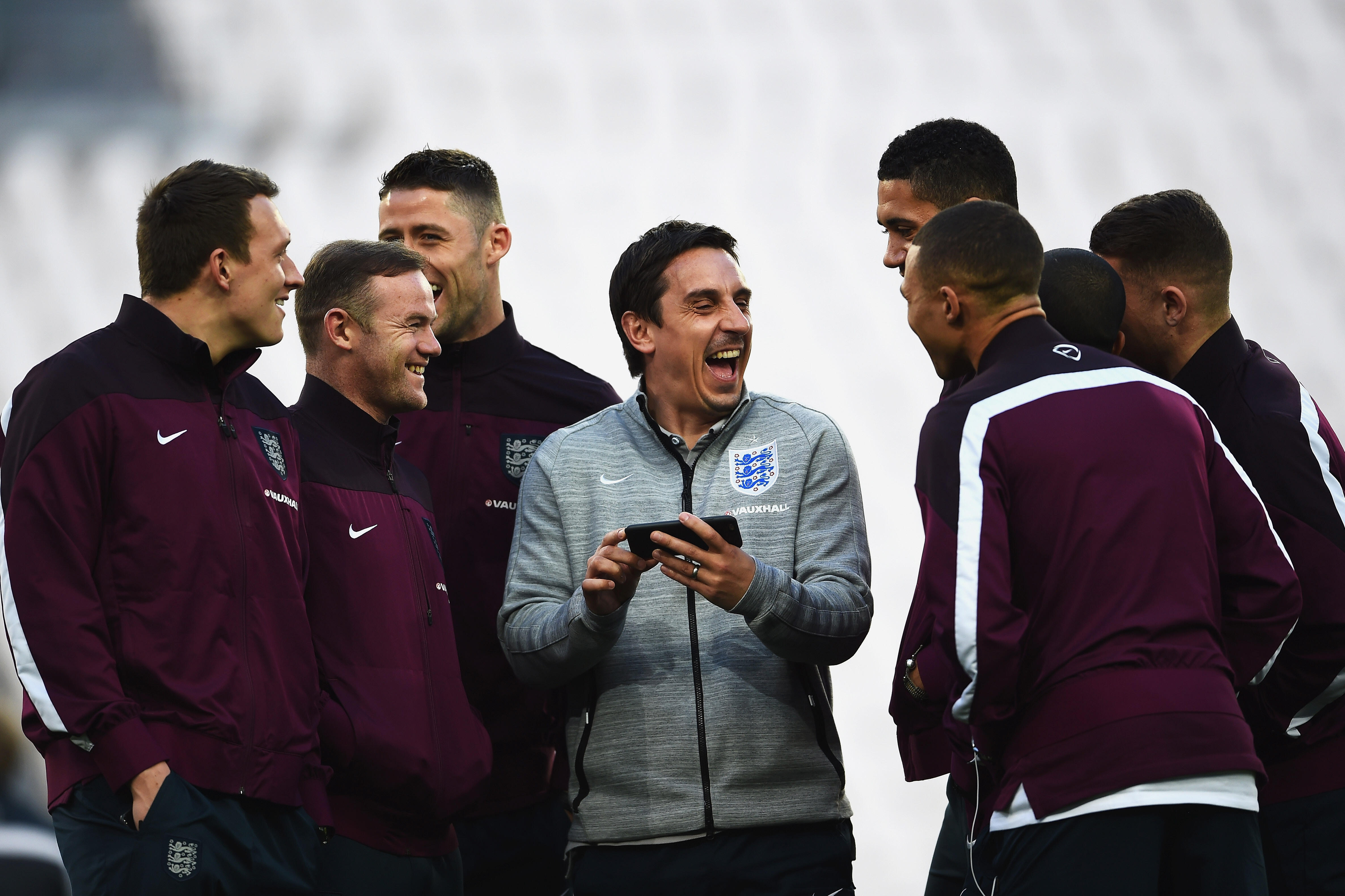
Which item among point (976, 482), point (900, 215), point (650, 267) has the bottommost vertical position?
point (976, 482)

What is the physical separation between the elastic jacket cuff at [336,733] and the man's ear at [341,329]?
2.45 feet

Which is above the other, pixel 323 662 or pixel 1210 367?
pixel 1210 367

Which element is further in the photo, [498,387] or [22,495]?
[498,387]

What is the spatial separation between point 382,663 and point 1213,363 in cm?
156

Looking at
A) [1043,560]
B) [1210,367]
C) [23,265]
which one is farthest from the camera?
[23,265]

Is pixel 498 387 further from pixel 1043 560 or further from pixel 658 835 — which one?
pixel 1043 560

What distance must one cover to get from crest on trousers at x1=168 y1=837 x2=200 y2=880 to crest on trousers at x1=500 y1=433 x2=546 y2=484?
1172 millimetres

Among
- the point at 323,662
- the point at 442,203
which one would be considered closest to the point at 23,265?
the point at 442,203

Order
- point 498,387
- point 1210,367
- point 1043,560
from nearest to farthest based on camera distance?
point 1043,560
point 1210,367
point 498,387

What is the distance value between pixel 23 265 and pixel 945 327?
5322 mm

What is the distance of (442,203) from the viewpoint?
3.22 metres

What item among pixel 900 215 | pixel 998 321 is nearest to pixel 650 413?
pixel 900 215

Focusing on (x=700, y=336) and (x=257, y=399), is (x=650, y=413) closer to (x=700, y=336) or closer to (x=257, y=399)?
(x=700, y=336)

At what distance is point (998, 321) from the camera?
2.09 m
